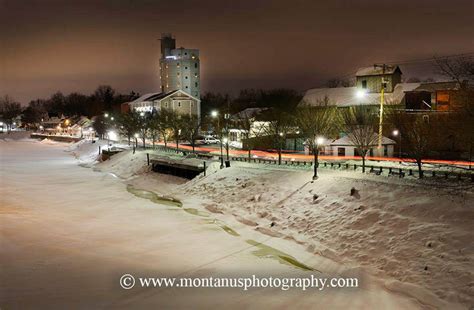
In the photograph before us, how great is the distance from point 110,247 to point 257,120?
127 feet

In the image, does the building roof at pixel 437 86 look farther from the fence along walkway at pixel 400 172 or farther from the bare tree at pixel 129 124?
the bare tree at pixel 129 124

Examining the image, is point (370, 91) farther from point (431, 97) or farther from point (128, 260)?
point (128, 260)

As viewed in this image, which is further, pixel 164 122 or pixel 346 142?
pixel 164 122

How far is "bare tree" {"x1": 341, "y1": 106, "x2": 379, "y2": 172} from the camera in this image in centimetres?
3141

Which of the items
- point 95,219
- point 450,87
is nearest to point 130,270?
point 95,219

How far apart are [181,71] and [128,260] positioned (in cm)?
9145

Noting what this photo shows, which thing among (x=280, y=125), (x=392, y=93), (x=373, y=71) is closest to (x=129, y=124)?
(x=280, y=125)

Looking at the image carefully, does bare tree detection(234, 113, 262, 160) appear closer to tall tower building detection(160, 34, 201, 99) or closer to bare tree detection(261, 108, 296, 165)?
bare tree detection(261, 108, 296, 165)

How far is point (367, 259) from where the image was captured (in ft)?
59.5

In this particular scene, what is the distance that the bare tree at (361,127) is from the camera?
31406 mm

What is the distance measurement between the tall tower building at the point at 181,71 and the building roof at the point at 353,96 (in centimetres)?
5395

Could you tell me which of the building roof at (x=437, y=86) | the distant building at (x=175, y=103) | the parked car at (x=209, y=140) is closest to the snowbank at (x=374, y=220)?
the building roof at (x=437, y=86)

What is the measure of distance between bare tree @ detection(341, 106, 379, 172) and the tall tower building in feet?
204

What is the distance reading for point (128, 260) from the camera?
1889 centimetres
